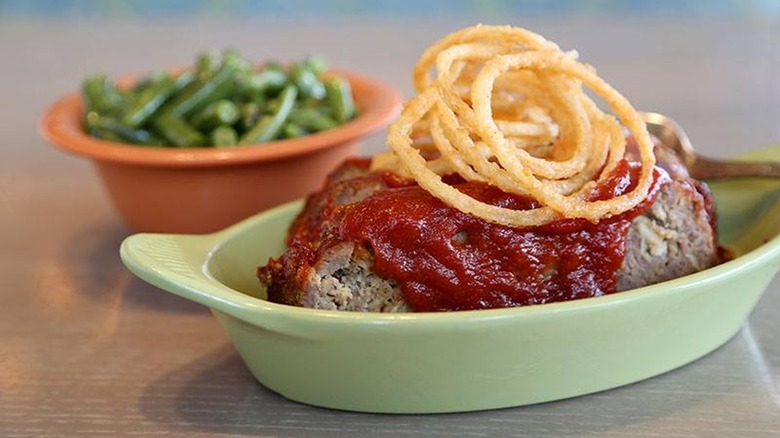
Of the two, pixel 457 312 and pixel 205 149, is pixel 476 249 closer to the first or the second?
pixel 457 312

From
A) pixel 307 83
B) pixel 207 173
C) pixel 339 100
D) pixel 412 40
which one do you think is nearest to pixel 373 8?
pixel 412 40

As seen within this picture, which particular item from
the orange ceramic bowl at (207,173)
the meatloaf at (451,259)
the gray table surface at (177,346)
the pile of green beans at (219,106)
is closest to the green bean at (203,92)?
the pile of green beans at (219,106)

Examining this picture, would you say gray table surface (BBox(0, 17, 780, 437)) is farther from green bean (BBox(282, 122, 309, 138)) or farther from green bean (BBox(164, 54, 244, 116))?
green bean (BBox(282, 122, 309, 138))

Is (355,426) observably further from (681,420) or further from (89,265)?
(89,265)

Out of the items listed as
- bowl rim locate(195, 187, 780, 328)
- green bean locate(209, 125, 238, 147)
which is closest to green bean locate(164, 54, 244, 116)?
green bean locate(209, 125, 238, 147)

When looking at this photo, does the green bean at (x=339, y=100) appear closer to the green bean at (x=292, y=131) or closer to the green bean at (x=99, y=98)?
the green bean at (x=292, y=131)

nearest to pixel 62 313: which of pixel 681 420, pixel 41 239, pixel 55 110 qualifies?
pixel 41 239
